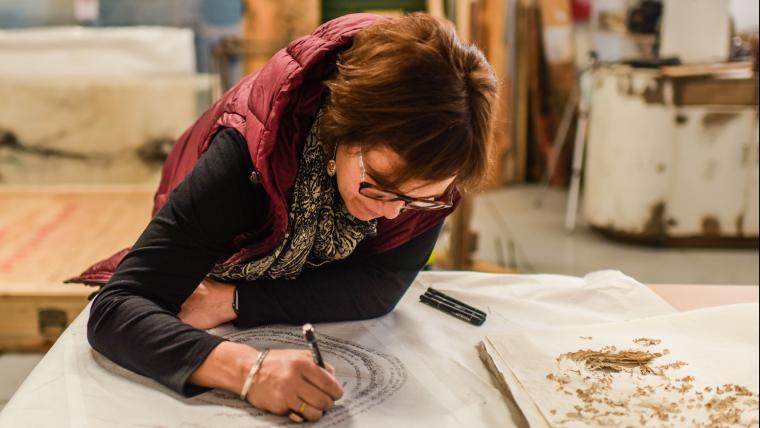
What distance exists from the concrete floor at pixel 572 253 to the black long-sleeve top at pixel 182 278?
1.98 metres

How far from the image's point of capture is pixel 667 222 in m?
3.35

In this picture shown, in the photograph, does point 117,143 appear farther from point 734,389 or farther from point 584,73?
point 734,389

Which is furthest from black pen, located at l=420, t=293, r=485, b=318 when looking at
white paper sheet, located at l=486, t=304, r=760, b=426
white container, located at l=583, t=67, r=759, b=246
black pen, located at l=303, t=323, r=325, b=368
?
white container, located at l=583, t=67, r=759, b=246

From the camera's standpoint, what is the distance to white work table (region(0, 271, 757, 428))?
0.91m

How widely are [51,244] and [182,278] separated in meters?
1.60

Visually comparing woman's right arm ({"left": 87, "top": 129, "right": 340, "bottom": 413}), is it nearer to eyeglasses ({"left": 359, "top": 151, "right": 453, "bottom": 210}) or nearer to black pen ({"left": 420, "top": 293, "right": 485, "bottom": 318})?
eyeglasses ({"left": 359, "top": 151, "right": 453, "bottom": 210})

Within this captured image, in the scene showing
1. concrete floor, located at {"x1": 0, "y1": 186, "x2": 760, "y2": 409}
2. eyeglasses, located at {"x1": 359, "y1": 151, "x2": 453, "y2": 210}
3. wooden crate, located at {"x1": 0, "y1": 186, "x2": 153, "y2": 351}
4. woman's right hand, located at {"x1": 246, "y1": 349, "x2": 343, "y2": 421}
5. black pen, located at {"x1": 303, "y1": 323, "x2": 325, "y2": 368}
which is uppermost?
eyeglasses, located at {"x1": 359, "y1": 151, "x2": 453, "y2": 210}

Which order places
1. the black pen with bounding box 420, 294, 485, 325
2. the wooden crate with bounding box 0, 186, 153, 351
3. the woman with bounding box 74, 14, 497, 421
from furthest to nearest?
the wooden crate with bounding box 0, 186, 153, 351 < the black pen with bounding box 420, 294, 485, 325 < the woman with bounding box 74, 14, 497, 421

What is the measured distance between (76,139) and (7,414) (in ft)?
7.87

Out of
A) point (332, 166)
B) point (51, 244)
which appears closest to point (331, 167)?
point (332, 166)

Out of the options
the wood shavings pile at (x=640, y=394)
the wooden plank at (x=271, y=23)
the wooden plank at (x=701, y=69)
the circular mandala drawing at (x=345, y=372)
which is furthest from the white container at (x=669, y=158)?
the circular mandala drawing at (x=345, y=372)

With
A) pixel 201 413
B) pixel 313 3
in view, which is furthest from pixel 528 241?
pixel 201 413

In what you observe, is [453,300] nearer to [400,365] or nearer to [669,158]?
[400,365]

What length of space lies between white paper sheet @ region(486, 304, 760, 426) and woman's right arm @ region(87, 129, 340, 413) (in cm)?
30
